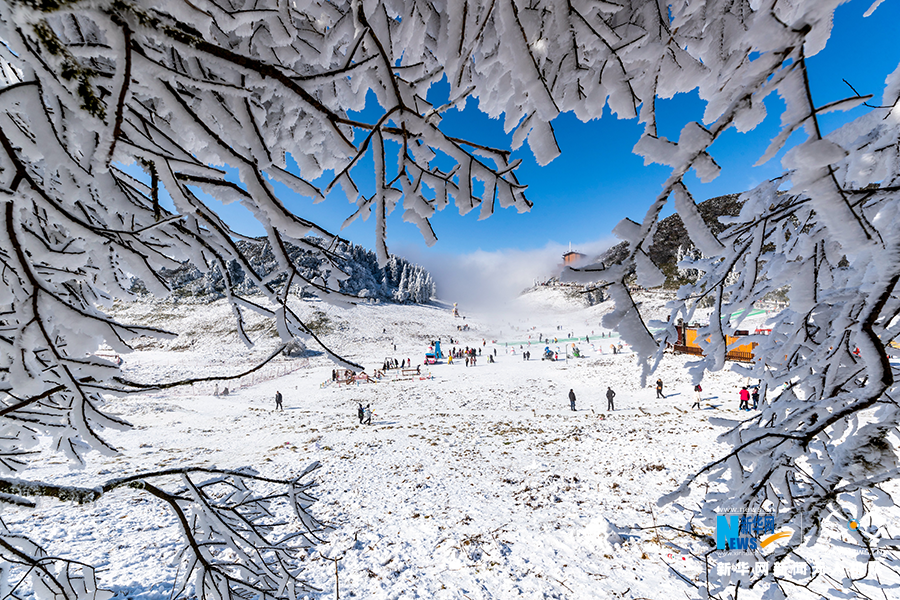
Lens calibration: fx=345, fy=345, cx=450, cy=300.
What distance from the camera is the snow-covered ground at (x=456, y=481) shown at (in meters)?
5.15

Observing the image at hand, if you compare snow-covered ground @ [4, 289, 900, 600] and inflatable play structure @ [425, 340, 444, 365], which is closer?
snow-covered ground @ [4, 289, 900, 600]

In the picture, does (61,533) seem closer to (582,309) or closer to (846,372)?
(846,372)

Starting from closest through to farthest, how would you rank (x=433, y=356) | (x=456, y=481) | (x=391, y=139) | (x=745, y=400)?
(x=391, y=139)
(x=456, y=481)
(x=745, y=400)
(x=433, y=356)

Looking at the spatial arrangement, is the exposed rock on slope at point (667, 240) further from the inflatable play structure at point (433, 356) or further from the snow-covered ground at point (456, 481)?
the inflatable play structure at point (433, 356)

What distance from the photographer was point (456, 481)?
28.3ft

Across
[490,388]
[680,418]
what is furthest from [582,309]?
[680,418]

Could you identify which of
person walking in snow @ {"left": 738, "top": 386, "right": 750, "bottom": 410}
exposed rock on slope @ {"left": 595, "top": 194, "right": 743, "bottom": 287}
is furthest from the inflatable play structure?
exposed rock on slope @ {"left": 595, "top": 194, "right": 743, "bottom": 287}

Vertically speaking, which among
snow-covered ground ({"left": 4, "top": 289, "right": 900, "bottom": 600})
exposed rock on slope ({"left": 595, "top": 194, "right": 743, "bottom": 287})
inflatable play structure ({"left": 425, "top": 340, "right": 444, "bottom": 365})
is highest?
inflatable play structure ({"left": 425, "top": 340, "right": 444, "bottom": 365})

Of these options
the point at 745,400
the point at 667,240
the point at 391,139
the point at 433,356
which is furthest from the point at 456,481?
the point at 433,356

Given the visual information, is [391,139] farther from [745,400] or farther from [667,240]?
[745,400]

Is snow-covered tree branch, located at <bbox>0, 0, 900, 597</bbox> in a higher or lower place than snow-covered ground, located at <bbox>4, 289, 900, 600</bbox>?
higher

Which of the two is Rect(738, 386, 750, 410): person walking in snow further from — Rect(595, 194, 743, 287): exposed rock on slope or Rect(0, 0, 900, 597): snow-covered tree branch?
Rect(0, 0, 900, 597): snow-covered tree branch

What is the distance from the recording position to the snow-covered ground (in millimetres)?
5148

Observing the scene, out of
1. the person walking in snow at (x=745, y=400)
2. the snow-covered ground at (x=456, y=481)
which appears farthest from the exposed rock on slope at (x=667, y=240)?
the person walking in snow at (x=745, y=400)
